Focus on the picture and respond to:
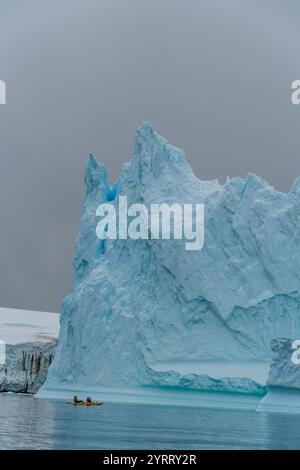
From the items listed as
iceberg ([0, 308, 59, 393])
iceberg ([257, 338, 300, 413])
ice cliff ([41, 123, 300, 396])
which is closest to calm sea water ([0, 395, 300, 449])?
iceberg ([257, 338, 300, 413])

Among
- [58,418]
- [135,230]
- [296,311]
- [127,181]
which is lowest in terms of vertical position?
[58,418]

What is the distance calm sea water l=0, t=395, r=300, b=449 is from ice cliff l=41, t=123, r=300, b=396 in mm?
1585

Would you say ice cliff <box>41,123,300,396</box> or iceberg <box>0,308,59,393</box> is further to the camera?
iceberg <box>0,308,59,393</box>

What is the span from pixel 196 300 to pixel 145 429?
7.60 meters

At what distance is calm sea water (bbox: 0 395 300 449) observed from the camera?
11625mm

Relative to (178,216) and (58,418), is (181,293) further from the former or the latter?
(58,418)

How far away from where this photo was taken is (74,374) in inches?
881

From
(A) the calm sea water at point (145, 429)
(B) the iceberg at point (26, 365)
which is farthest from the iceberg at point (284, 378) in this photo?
(B) the iceberg at point (26, 365)

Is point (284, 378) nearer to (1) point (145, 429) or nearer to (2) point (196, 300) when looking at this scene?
(2) point (196, 300)

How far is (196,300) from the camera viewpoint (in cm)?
2141

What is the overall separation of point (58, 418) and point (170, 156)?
9.17 metres

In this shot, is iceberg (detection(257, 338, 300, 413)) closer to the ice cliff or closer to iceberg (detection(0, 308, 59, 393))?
the ice cliff

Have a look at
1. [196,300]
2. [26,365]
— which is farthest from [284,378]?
[26,365]
